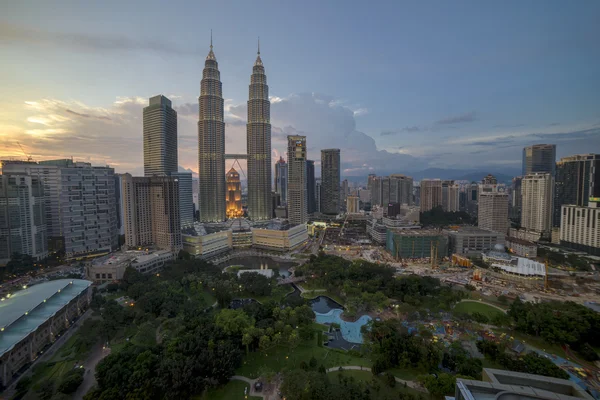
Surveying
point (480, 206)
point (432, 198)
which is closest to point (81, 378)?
point (480, 206)

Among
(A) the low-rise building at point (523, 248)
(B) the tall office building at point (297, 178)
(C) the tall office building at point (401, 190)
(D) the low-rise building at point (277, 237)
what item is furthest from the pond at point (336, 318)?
(C) the tall office building at point (401, 190)

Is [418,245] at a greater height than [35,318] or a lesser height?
lesser

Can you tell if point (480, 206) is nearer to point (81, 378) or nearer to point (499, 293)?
point (499, 293)

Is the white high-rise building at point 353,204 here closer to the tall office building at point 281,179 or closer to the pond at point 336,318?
the tall office building at point 281,179

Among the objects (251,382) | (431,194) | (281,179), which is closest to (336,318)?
(251,382)

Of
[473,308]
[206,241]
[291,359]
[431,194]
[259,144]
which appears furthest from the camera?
[431,194]

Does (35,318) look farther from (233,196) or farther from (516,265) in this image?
(233,196)
